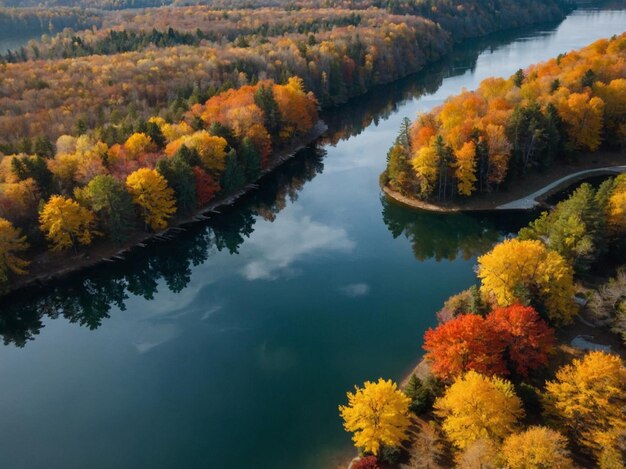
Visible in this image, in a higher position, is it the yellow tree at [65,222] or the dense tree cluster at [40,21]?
the dense tree cluster at [40,21]

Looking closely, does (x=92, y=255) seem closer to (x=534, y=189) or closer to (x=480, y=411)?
(x=480, y=411)

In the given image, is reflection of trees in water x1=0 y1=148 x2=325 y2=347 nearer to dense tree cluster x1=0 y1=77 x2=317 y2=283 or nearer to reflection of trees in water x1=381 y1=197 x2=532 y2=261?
dense tree cluster x1=0 y1=77 x2=317 y2=283

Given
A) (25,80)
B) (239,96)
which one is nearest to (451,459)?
(239,96)

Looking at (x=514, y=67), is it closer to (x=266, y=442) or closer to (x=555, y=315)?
(x=555, y=315)

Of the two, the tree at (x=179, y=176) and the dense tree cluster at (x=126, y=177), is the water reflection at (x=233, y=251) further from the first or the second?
the tree at (x=179, y=176)

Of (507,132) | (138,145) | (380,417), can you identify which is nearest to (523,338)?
(380,417)

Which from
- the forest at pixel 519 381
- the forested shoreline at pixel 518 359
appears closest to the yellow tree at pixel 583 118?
the forested shoreline at pixel 518 359

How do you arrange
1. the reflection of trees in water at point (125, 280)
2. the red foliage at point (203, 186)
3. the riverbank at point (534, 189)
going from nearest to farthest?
the reflection of trees in water at point (125, 280)
the red foliage at point (203, 186)
the riverbank at point (534, 189)
